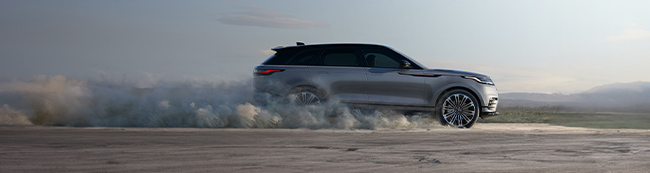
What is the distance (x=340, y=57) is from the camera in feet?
36.9

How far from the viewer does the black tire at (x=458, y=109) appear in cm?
1146

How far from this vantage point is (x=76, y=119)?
10.8 m

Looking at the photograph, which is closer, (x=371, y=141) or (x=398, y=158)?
(x=398, y=158)

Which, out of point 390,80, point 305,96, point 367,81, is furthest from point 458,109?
point 305,96

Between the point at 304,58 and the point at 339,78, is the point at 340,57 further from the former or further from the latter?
the point at 304,58

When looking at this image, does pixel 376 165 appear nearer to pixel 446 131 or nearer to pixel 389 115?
pixel 446 131

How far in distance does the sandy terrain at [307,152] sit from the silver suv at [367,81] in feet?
5.96

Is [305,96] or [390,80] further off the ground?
[390,80]

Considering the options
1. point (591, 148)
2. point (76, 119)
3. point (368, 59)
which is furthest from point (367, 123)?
point (76, 119)

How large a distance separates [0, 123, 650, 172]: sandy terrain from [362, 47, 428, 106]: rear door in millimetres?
1860

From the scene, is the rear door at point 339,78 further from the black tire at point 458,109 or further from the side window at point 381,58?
the black tire at point 458,109

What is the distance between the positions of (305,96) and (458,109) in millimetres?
2785

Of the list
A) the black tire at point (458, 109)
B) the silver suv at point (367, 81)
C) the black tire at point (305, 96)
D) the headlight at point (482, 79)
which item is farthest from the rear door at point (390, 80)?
the headlight at point (482, 79)

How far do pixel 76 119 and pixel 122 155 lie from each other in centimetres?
522
